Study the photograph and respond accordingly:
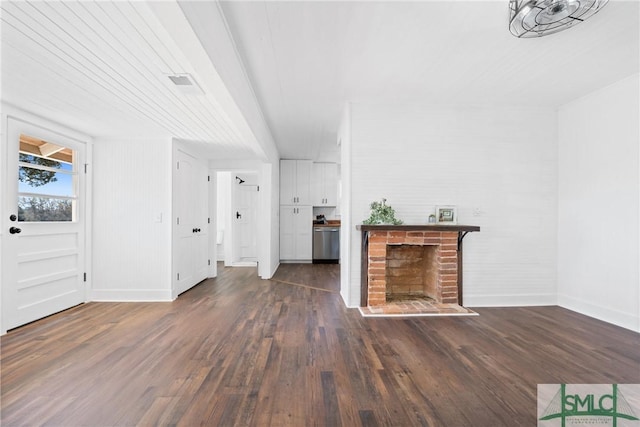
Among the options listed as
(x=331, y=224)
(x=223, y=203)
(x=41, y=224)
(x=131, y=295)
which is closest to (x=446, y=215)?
(x=331, y=224)

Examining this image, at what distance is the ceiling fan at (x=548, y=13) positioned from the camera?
1.91 m

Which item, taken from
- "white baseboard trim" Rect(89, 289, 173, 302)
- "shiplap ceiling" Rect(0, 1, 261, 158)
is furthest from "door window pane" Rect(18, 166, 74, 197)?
"white baseboard trim" Rect(89, 289, 173, 302)

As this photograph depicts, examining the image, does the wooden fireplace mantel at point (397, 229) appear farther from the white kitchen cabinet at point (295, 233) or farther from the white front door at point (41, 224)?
the white kitchen cabinet at point (295, 233)

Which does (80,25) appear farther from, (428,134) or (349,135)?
(428,134)

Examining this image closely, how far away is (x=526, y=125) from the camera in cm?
388

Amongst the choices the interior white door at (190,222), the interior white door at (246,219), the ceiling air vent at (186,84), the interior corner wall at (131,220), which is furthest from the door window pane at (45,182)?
the interior white door at (246,219)

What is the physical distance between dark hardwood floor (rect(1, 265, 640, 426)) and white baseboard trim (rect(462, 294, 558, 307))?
0.55ft

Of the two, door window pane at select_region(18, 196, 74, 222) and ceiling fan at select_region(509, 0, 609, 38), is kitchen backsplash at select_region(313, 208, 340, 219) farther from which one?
ceiling fan at select_region(509, 0, 609, 38)

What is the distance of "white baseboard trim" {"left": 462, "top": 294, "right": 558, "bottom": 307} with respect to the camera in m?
3.79

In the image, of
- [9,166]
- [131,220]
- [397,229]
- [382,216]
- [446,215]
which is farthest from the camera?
[131,220]

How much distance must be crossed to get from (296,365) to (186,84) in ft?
7.58

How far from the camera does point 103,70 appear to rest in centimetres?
226

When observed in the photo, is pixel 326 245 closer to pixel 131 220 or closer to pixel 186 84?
pixel 131 220

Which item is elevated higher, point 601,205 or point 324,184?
point 324,184
